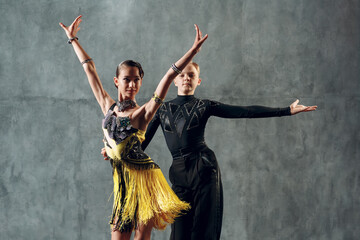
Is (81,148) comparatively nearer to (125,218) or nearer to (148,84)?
(148,84)

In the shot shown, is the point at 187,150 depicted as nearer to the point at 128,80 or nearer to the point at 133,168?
the point at 133,168

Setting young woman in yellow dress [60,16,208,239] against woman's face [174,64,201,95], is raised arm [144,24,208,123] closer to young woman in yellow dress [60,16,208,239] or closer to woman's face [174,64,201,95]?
young woman in yellow dress [60,16,208,239]

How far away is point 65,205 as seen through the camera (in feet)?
16.1

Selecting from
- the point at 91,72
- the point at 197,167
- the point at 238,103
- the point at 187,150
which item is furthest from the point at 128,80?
the point at 238,103

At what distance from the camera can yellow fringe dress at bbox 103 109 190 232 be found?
9.58ft

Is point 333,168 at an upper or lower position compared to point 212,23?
lower

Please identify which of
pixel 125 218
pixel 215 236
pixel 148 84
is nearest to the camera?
pixel 125 218

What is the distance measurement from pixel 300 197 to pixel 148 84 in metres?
1.93

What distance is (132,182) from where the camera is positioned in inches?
116

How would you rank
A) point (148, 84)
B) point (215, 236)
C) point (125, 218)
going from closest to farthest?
1. point (125, 218)
2. point (215, 236)
3. point (148, 84)

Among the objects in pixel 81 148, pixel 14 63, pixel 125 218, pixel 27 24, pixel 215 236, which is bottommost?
pixel 215 236

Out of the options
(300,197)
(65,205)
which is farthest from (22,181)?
(300,197)

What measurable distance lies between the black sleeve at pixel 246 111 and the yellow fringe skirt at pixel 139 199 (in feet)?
2.38

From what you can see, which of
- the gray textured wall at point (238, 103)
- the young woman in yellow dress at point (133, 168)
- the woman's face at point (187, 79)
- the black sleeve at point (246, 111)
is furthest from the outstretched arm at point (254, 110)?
the gray textured wall at point (238, 103)
